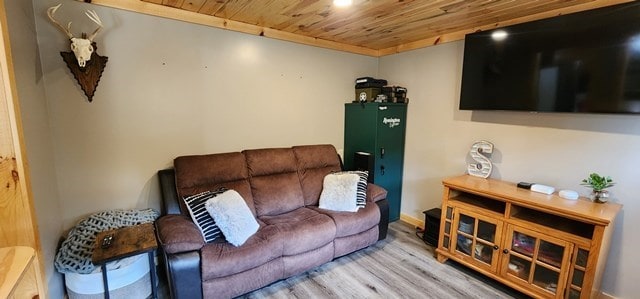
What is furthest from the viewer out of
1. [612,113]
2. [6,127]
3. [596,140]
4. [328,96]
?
[328,96]

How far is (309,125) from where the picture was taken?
3346mm

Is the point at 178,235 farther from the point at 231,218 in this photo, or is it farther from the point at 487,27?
the point at 487,27

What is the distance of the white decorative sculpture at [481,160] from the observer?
8.68 ft

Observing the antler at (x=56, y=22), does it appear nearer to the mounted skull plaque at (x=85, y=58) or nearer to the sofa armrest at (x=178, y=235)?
the mounted skull plaque at (x=85, y=58)

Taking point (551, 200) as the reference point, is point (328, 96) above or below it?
above

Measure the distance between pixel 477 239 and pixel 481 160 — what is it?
797 millimetres

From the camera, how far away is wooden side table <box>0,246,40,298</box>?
828mm

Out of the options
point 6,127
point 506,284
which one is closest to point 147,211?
point 6,127

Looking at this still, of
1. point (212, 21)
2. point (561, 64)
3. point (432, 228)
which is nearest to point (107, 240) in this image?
point (212, 21)

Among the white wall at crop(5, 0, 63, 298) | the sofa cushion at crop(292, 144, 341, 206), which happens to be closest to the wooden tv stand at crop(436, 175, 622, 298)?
the sofa cushion at crop(292, 144, 341, 206)

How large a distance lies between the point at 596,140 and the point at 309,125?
2.57 meters

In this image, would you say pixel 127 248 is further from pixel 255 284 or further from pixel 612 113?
pixel 612 113

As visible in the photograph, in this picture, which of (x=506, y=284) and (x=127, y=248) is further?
(x=506, y=284)

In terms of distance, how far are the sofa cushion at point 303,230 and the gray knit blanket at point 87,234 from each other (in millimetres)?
982
